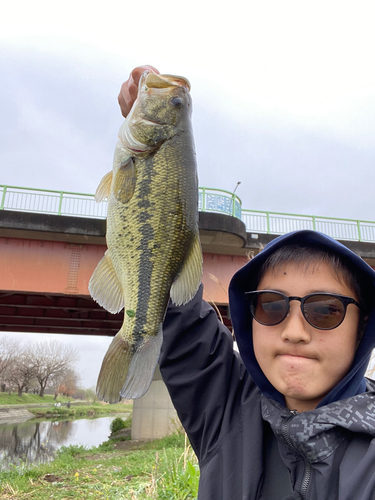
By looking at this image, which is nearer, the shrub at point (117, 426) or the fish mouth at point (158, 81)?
the fish mouth at point (158, 81)

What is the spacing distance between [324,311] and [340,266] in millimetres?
259

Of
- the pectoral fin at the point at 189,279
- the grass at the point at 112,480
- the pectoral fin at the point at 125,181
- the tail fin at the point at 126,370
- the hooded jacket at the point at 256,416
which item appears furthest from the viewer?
the grass at the point at 112,480

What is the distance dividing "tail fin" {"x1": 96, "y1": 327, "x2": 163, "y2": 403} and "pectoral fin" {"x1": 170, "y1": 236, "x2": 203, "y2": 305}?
227 mm

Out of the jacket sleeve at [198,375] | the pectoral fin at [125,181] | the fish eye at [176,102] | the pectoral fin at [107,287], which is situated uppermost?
the fish eye at [176,102]

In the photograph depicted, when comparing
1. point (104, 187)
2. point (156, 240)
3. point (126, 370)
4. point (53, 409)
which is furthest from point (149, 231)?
point (53, 409)

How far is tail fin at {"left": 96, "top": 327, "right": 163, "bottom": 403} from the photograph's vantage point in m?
1.62

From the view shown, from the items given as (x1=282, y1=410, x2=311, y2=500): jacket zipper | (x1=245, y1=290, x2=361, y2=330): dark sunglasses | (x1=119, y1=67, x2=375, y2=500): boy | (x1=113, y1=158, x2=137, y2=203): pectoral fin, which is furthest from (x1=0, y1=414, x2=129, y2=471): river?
(x1=245, y1=290, x2=361, y2=330): dark sunglasses

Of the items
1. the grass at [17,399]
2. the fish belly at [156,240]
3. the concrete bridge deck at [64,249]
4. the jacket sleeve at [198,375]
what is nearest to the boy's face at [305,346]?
the jacket sleeve at [198,375]

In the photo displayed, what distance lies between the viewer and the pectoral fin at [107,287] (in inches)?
77.9

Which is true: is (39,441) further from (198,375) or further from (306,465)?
(306,465)

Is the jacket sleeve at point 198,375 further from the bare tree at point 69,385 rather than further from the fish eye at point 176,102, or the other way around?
the bare tree at point 69,385

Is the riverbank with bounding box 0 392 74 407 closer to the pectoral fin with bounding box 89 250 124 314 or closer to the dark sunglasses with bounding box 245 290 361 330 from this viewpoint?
the pectoral fin with bounding box 89 250 124 314

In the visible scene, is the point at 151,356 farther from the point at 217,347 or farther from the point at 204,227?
the point at 204,227

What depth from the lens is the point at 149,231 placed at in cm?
198
